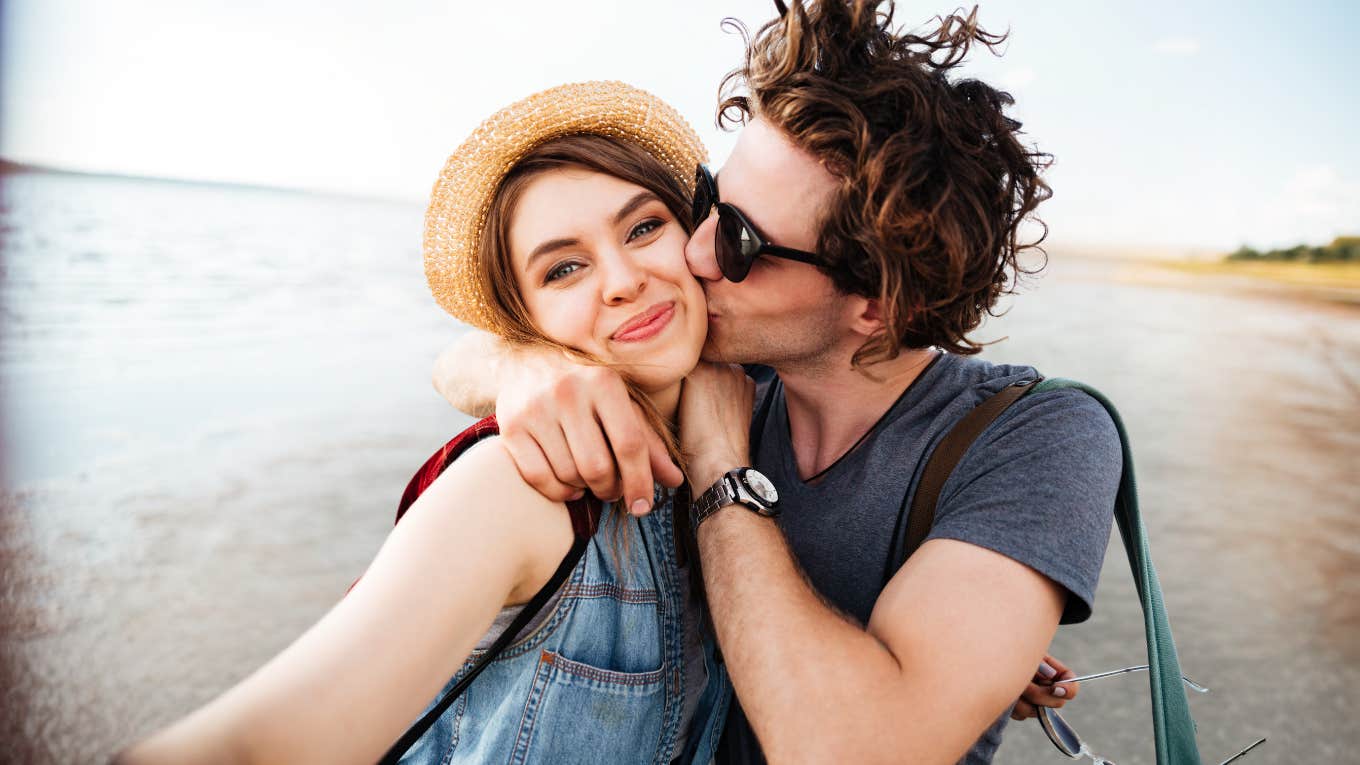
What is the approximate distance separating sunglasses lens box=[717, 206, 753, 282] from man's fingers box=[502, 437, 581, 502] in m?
0.94

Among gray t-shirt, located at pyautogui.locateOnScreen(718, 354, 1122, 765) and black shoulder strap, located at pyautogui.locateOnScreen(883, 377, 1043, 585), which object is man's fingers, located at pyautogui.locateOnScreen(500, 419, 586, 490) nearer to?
gray t-shirt, located at pyautogui.locateOnScreen(718, 354, 1122, 765)

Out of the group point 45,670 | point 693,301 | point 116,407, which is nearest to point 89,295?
→ point 116,407

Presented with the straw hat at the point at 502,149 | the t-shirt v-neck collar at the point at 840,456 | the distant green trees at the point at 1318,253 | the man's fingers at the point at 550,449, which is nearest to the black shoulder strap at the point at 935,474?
the t-shirt v-neck collar at the point at 840,456

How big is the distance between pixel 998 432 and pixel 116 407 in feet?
26.8

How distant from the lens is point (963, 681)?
1490 mm

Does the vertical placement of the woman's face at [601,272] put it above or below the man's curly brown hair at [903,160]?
below

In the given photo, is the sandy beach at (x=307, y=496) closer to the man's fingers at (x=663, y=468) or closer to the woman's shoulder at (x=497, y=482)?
the man's fingers at (x=663, y=468)

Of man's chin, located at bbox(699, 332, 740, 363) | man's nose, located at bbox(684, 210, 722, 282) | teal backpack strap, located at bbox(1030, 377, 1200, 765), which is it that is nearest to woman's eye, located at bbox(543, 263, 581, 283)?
man's nose, located at bbox(684, 210, 722, 282)

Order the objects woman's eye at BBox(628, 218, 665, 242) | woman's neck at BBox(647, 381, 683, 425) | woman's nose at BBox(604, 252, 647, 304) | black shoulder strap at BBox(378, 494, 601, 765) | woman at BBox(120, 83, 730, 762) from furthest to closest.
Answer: woman's neck at BBox(647, 381, 683, 425) → woman's eye at BBox(628, 218, 665, 242) → woman's nose at BBox(604, 252, 647, 304) → black shoulder strap at BBox(378, 494, 601, 765) → woman at BBox(120, 83, 730, 762)

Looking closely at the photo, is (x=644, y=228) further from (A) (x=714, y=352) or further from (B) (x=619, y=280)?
(A) (x=714, y=352)

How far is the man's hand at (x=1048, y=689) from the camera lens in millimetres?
2164

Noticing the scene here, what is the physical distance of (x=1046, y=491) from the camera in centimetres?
168

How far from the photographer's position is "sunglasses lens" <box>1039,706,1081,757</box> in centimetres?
206

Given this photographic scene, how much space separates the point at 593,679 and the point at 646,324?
0.94 m
